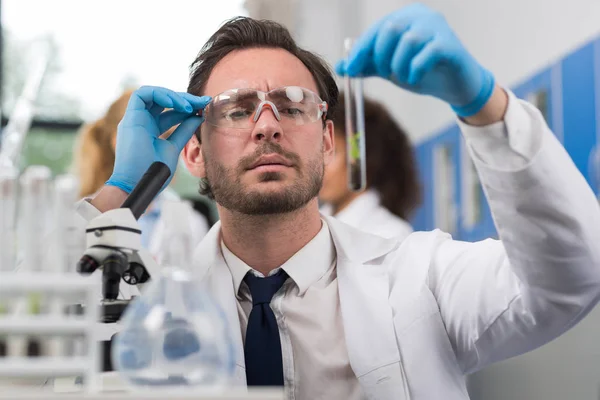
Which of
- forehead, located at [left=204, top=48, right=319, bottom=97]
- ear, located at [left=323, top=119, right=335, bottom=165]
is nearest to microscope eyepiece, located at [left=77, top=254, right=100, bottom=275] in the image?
forehead, located at [left=204, top=48, right=319, bottom=97]

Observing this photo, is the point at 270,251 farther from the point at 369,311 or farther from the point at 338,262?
the point at 369,311

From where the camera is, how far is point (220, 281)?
1.74m

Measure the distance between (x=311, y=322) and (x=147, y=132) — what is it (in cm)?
56

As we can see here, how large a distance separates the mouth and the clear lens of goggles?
0.09 metres

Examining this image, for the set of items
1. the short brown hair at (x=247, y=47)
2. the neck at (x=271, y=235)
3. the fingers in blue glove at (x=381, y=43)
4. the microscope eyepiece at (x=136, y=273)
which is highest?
the short brown hair at (x=247, y=47)

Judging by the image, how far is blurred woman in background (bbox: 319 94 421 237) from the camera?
3.17 meters

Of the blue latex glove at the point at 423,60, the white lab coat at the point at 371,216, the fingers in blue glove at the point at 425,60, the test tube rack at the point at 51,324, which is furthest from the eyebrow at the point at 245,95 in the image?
the white lab coat at the point at 371,216

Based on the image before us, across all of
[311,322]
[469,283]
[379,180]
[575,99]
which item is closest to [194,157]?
[311,322]

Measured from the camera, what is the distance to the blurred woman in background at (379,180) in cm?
317

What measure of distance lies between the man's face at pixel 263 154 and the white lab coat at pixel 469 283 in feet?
0.51

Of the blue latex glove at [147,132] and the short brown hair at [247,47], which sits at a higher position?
the short brown hair at [247,47]

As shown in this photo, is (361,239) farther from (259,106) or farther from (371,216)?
(371,216)

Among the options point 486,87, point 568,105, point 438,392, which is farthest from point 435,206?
point 486,87

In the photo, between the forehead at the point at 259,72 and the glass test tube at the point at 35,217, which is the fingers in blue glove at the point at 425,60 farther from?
the forehead at the point at 259,72
